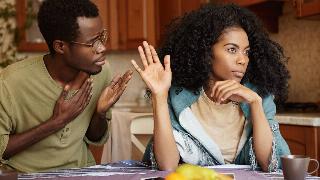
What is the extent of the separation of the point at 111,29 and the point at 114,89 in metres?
2.63

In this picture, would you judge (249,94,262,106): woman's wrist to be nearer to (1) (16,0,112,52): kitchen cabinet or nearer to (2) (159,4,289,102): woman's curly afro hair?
(2) (159,4,289,102): woman's curly afro hair

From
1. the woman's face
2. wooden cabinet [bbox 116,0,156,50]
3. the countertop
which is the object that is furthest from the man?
wooden cabinet [bbox 116,0,156,50]

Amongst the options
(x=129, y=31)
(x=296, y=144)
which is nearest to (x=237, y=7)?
(x=296, y=144)

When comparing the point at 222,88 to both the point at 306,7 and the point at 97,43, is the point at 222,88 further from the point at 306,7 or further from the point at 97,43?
the point at 306,7

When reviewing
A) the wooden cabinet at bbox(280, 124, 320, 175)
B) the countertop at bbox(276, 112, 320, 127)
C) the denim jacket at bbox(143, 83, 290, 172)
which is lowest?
the wooden cabinet at bbox(280, 124, 320, 175)

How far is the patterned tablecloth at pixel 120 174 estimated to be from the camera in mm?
1326

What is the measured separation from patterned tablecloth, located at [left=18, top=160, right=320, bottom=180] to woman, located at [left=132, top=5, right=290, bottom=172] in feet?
0.26

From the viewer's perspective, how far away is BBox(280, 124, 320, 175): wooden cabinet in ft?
8.08

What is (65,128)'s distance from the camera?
176cm

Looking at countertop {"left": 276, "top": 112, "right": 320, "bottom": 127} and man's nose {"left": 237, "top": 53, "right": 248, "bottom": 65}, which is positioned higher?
man's nose {"left": 237, "top": 53, "right": 248, "bottom": 65}

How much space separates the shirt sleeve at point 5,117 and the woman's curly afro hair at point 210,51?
1.84ft

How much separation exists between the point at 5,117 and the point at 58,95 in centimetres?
20

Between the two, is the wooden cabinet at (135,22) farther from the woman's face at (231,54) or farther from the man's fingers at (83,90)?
the woman's face at (231,54)

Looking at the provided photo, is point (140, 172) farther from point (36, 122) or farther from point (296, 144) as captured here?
point (296, 144)
